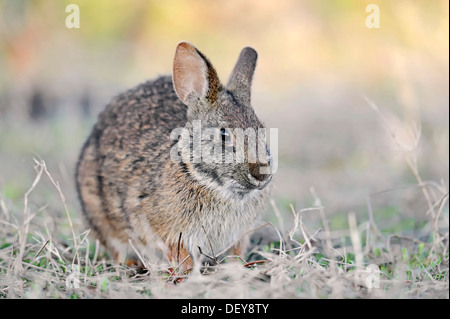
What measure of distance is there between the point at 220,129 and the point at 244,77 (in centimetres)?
71

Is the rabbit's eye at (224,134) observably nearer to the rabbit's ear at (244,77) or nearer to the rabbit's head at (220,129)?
the rabbit's head at (220,129)

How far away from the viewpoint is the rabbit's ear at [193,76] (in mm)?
4528

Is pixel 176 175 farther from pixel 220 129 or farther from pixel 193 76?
pixel 193 76

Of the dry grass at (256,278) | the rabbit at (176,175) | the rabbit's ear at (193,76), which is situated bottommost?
the dry grass at (256,278)

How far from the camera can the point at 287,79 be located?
11.8m

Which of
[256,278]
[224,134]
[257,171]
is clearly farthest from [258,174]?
[256,278]

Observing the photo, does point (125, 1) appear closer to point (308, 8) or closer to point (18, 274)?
point (308, 8)

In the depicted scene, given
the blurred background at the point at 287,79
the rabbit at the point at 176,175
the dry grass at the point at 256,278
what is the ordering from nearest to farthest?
the dry grass at the point at 256,278 → the rabbit at the point at 176,175 → the blurred background at the point at 287,79

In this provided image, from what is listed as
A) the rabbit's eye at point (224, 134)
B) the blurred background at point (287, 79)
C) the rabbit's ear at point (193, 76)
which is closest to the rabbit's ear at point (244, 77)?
the rabbit's ear at point (193, 76)

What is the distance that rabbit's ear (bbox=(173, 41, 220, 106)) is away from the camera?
453 centimetres

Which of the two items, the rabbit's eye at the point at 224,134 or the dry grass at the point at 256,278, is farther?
the rabbit's eye at the point at 224,134

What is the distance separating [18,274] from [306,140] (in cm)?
581

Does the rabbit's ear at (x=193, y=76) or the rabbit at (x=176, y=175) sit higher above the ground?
the rabbit's ear at (x=193, y=76)
